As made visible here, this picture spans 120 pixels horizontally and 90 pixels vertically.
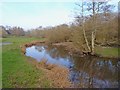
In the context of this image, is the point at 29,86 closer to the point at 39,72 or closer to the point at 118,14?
the point at 39,72

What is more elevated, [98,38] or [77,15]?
[77,15]

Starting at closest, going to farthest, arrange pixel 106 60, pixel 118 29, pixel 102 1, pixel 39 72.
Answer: pixel 39 72
pixel 106 60
pixel 102 1
pixel 118 29

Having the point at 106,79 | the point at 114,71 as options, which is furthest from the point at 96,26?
the point at 106,79

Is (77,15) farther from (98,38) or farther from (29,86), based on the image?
(29,86)

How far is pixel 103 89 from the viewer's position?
1438 cm

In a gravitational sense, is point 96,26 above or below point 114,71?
above

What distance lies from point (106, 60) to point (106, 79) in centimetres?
1005

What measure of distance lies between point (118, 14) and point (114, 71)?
70.8ft

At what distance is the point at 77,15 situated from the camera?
35.8 meters

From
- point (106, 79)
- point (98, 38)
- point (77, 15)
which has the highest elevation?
point (77, 15)

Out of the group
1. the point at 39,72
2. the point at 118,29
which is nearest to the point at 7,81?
the point at 39,72

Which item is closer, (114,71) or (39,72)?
(39,72)

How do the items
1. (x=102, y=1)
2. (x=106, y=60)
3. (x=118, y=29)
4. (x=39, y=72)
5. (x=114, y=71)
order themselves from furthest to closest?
(x=118, y=29)
(x=102, y=1)
(x=106, y=60)
(x=114, y=71)
(x=39, y=72)

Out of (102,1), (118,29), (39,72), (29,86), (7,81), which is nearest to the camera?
(29,86)
